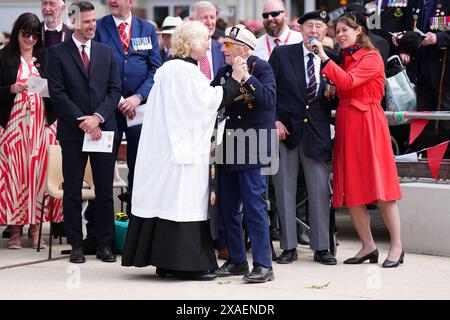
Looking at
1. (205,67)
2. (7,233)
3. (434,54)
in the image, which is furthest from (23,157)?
(434,54)

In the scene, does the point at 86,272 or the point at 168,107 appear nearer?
the point at 168,107

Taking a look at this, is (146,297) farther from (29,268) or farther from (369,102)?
(369,102)

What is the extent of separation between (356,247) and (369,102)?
1.79 meters

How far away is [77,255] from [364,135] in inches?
102

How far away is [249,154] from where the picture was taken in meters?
8.69

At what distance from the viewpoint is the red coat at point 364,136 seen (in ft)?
30.5

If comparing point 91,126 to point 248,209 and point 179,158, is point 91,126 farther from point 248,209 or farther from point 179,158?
point 248,209

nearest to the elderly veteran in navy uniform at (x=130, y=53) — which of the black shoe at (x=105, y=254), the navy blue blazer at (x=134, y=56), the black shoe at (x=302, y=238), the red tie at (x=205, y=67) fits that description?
the navy blue blazer at (x=134, y=56)

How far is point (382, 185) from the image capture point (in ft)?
30.5

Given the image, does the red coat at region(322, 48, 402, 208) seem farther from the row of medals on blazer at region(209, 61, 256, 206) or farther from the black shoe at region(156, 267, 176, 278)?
the black shoe at region(156, 267, 176, 278)

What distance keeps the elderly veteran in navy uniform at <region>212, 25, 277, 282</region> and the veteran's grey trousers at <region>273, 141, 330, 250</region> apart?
2.90 ft

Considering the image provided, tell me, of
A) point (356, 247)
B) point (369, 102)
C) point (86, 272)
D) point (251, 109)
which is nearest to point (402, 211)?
point (356, 247)

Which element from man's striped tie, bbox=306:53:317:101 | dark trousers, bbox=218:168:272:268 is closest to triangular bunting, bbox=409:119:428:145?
man's striped tie, bbox=306:53:317:101

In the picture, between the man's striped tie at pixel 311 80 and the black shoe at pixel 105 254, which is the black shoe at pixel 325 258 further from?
the black shoe at pixel 105 254
